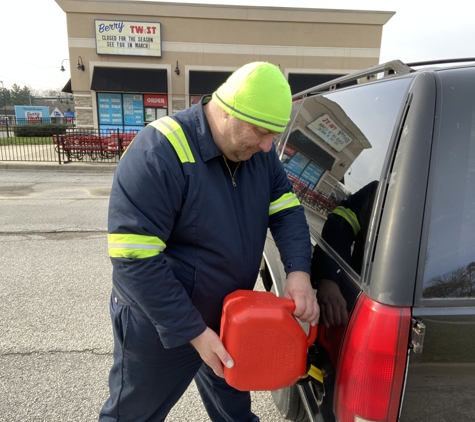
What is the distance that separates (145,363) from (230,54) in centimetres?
1954

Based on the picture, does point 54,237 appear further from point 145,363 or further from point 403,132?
point 403,132

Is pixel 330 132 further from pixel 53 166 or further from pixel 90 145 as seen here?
pixel 90 145

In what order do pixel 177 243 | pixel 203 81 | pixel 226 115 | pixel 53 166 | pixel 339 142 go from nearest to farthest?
pixel 226 115, pixel 177 243, pixel 339 142, pixel 53 166, pixel 203 81

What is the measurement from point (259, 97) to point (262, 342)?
0.86 meters

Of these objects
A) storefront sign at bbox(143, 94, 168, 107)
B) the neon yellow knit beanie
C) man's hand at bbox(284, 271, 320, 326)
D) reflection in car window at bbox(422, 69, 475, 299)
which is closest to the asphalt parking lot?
man's hand at bbox(284, 271, 320, 326)

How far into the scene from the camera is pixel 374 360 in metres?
1.15

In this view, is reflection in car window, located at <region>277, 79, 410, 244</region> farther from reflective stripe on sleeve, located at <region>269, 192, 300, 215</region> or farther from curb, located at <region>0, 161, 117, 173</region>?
curb, located at <region>0, 161, 117, 173</region>

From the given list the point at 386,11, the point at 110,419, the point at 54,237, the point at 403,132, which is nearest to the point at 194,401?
the point at 110,419

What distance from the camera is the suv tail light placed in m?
1.13

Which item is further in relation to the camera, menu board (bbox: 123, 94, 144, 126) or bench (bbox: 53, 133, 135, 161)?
menu board (bbox: 123, 94, 144, 126)

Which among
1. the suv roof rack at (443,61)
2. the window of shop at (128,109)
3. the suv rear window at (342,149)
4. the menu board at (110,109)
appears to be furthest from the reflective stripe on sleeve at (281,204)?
the menu board at (110,109)

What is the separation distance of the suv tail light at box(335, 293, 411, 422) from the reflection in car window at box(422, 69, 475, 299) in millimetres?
140

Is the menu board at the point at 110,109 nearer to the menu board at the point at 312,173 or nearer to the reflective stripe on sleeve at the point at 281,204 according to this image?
the menu board at the point at 312,173

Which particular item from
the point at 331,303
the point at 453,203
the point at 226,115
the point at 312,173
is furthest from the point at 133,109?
the point at 453,203
